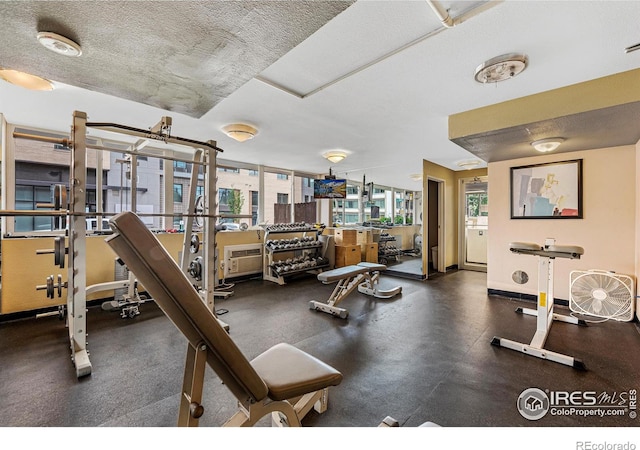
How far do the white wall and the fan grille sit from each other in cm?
40

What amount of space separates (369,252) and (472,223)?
2.60 m

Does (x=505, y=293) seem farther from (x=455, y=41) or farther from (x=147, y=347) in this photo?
(x=147, y=347)

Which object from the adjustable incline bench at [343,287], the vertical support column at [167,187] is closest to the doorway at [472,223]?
the adjustable incline bench at [343,287]

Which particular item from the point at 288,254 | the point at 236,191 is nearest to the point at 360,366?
the point at 288,254

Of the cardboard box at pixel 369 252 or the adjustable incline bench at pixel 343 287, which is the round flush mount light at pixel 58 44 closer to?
the adjustable incline bench at pixel 343 287

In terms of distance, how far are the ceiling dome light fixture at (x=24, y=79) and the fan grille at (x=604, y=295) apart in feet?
20.0

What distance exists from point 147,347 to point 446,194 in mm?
6183

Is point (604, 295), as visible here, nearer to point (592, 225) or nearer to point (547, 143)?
point (592, 225)

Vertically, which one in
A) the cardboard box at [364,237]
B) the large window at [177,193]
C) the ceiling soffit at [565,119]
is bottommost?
the cardboard box at [364,237]

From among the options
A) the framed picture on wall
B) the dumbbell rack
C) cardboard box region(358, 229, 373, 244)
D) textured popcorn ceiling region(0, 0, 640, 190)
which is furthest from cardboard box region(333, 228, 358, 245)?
the framed picture on wall

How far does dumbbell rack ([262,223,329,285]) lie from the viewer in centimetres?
533

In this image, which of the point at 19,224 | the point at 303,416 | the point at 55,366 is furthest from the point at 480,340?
the point at 19,224

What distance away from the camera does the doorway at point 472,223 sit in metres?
6.55

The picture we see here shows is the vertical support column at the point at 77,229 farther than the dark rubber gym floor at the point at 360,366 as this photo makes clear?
Yes
